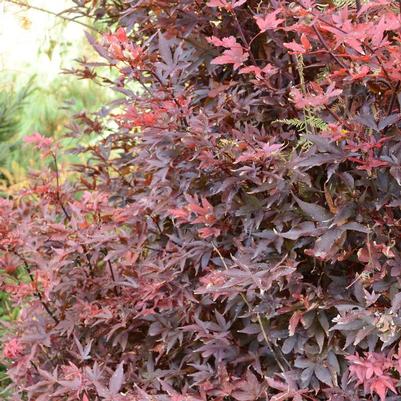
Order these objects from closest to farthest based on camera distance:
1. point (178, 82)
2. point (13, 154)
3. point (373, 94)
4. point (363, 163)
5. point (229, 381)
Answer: point (363, 163), point (373, 94), point (229, 381), point (178, 82), point (13, 154)

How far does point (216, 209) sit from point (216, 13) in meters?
0.65

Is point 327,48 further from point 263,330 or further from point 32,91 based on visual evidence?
point 32,91

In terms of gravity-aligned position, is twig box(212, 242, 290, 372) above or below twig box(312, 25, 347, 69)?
below

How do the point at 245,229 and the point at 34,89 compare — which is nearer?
the point at 245,229

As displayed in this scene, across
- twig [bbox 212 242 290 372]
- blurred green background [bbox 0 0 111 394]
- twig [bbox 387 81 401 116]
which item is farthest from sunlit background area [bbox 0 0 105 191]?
twig [bbox 387 81 401 116]

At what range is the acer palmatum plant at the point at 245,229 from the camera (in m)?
1.75

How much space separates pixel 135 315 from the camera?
7.57 feet

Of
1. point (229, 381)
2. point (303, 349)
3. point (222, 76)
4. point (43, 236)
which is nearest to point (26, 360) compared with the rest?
point (43, 236)

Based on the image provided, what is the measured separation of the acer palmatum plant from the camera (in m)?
1.75

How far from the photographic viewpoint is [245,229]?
1.97 m

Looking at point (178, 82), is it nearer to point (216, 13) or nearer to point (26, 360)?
point (216, 13)

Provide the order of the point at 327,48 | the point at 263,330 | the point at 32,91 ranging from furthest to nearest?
the point at 32,91
the point at 263,330
the point at 327,48

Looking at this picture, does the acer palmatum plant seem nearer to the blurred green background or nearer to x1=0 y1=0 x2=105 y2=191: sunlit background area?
the blurred green background

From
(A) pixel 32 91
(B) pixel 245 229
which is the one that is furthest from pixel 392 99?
(A) pixel 32 91
